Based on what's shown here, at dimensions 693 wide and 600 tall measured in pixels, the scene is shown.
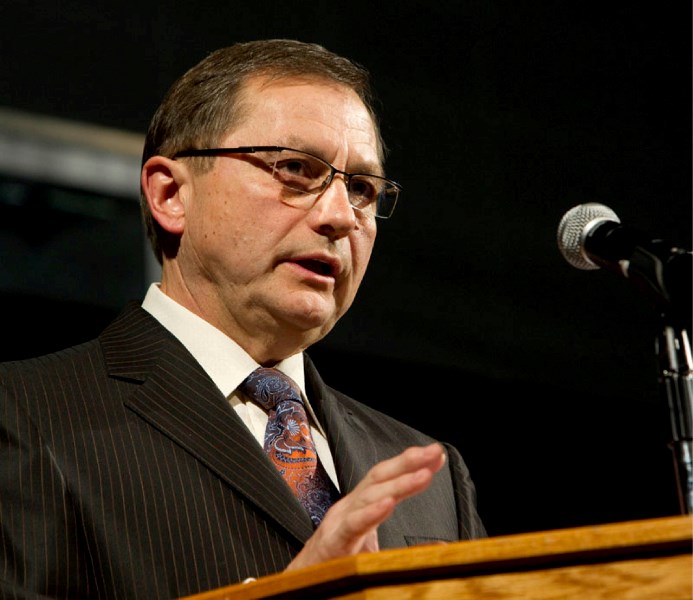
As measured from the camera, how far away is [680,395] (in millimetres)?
1206

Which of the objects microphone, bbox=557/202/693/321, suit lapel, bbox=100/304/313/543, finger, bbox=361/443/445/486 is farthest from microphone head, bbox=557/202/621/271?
suit lapel, bbox=100/304/313/543

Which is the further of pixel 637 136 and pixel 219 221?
pixel 637 136

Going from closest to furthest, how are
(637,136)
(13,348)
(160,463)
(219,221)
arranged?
(160,463)
(219,221)
(13,348)
(637,136)

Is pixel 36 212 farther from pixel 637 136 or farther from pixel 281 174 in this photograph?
pixel 637 136

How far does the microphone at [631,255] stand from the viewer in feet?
4.05

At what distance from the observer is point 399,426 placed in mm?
2268

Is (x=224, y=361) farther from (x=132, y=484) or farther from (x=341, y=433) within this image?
(x=132, y=484)

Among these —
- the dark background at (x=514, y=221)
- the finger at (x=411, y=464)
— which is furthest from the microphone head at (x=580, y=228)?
the dark background at (x=514, y=221)

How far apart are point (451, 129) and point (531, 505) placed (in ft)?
3.67

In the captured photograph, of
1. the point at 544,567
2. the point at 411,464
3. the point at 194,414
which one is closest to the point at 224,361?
the point at 194,414

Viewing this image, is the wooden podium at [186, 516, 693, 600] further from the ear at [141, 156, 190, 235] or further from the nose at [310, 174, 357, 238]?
the ear at [141, 156, 190, 235]

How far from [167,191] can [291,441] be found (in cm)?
58

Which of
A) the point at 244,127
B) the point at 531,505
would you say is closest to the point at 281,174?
the point at 244,127

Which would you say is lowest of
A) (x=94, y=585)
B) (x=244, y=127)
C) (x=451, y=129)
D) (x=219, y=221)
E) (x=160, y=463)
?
(x=94, y=585)
